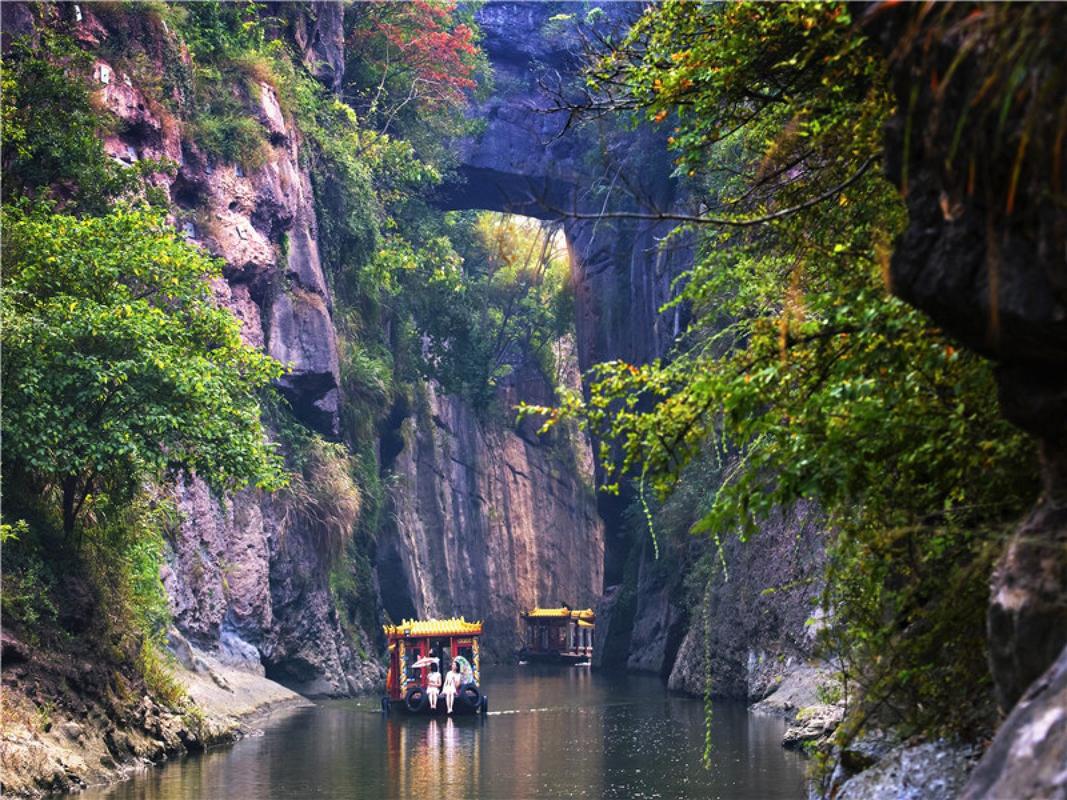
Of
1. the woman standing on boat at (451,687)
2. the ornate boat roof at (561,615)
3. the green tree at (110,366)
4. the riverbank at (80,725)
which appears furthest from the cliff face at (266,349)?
the ornate boat roof at (561,615)

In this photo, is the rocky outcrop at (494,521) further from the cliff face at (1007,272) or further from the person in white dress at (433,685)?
the cliff face at (1007,272)

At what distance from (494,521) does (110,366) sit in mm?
38594

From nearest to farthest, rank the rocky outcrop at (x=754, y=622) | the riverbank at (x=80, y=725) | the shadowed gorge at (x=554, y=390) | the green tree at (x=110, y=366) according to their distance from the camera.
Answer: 1. the shadowed gorge at (x=554, y=390)
2. the riverbank at (x=80, y=725)
3. the green tree at (x=110, y=366)
4. the rocky outcrop at (x=754, y=622)

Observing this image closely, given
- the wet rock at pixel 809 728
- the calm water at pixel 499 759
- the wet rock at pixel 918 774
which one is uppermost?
the wet rock at pixel 918 774

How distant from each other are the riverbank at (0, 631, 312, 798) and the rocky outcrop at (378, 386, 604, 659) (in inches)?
1000

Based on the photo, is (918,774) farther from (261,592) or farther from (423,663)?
(261,592)

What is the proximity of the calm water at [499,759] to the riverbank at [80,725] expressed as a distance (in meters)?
0.39

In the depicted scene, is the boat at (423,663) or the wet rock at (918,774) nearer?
the wet rock at (918,774)

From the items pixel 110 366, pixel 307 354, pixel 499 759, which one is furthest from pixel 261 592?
pixel 110 366

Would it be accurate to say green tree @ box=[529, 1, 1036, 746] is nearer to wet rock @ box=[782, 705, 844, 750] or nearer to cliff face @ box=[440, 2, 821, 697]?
wet rock @ box=[782, 705, 844, 750]

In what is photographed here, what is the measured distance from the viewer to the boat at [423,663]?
26.1 meters

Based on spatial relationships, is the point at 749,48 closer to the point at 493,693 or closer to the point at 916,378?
the point at 916,378

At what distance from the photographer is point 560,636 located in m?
50.7

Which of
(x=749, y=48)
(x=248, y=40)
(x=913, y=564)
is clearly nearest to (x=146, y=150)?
(x=248, y=40)
